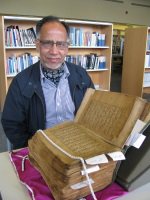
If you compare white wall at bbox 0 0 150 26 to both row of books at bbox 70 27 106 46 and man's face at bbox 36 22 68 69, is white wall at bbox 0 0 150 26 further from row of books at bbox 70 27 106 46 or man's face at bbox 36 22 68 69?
man's face at bbox 36 22 68 69

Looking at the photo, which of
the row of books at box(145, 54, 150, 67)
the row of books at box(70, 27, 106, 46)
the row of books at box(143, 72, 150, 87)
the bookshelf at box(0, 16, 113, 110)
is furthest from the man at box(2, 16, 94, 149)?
the row of books at box(143, 72, 150, 87)

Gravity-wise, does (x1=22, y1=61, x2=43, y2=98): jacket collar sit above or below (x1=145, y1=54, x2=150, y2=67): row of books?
below

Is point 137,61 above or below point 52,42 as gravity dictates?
below

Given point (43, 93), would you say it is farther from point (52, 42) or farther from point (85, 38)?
point (85, 38)

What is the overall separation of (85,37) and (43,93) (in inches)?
124

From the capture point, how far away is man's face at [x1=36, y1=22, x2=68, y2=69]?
47.4 inches

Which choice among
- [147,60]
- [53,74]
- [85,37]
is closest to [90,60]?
[85,37]

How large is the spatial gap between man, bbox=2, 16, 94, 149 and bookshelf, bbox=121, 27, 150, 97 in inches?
147

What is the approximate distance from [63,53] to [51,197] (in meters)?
0.83

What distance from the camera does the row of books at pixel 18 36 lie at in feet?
11.6

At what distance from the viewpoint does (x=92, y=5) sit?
552 centimetres

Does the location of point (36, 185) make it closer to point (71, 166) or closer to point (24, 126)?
point (71, 166)

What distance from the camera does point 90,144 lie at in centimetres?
64

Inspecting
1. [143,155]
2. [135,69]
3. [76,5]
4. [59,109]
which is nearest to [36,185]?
[143,155]
